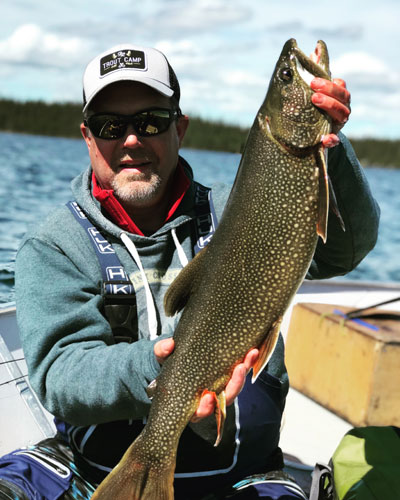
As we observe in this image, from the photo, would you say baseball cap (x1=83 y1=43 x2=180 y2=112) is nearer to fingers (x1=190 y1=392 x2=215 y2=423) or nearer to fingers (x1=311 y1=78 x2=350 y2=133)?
fingers (x1=311 y1=78 x2=350 y2=133)

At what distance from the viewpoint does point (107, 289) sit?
2.72 meters

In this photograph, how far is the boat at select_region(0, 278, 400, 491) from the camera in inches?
143

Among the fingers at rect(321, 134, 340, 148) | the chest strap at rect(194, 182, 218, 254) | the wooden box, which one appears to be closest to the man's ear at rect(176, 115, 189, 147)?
the chest strap at rect(194, 182, 218, 254)

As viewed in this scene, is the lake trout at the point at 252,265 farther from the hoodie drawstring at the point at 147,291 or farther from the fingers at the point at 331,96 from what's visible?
the hoodie drawstring at the point at 147,291

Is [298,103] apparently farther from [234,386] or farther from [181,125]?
[181,125]

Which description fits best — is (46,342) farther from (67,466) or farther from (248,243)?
(248,243)

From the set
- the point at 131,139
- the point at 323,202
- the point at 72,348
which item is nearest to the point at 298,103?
the point at 323,202

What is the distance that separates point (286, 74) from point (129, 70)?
1045 millimetres

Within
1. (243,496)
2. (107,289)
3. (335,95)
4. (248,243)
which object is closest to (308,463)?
(243,496)

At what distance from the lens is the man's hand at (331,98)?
6.70ft

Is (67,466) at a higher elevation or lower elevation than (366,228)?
lower

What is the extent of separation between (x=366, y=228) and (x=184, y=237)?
929 mm

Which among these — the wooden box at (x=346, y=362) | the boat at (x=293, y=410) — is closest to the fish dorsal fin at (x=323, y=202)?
the boat at (x=293, y=410)

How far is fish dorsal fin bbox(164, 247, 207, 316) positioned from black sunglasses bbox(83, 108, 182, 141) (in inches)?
36.9
